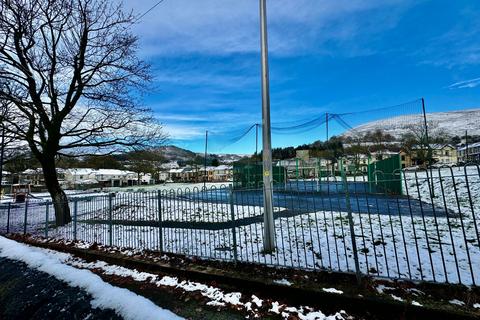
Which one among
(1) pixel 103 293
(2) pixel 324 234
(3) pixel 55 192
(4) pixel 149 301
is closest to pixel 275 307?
(4) pixel 149 301

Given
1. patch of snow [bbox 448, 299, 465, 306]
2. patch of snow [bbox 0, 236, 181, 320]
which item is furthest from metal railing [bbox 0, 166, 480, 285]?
patch of snow [bbox 0, 236, 181, 320]

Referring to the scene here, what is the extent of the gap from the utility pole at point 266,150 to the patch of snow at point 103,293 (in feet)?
8.34

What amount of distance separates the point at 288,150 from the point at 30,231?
53993 millimetres

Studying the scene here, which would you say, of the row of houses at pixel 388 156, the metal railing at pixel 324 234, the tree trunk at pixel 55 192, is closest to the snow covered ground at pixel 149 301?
the metal railing at pixel 324 234

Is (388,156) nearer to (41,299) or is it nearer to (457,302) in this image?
(457,302)

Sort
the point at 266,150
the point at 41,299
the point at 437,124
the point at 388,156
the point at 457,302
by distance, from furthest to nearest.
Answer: the point at 388,156, the point at 437,124, the point at 266,150, the point at 41,299, the point at 457,302

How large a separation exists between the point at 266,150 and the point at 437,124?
32.5 metres

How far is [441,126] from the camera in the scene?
3394 cm

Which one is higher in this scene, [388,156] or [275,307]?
[388,156]

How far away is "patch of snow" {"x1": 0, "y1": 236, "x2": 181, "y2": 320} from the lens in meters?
3.52

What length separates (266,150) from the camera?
5.88 metres

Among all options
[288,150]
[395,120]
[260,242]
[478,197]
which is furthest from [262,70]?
[288,150]

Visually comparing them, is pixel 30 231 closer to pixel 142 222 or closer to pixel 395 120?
pixel 142 222

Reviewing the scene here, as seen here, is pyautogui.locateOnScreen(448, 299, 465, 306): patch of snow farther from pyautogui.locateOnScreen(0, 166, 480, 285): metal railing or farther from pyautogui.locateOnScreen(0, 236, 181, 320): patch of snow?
pyautogui.locateOnScreen(0, 236, 181, 320): patch of snow
